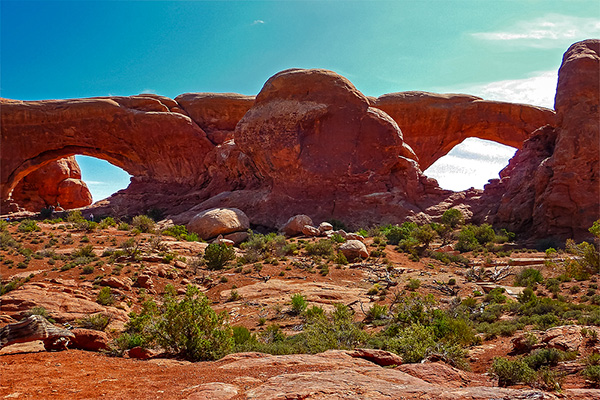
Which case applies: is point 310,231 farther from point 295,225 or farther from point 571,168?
point 571,168

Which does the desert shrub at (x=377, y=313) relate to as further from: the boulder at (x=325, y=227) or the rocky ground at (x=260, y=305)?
the boulder at (x=325, y=227)

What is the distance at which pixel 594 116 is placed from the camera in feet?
59.8

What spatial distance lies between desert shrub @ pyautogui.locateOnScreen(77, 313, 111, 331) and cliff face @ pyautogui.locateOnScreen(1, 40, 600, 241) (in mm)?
13931

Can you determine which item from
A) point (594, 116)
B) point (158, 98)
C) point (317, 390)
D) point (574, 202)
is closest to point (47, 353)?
point (317, 390)

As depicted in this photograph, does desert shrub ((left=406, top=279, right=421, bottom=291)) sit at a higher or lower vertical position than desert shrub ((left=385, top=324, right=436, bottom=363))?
lower

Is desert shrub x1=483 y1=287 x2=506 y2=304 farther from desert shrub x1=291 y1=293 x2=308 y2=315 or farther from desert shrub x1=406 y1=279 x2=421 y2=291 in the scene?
desert shrub x1=291 y1=293 x2=308 y2=315

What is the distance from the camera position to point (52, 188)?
1463 inches

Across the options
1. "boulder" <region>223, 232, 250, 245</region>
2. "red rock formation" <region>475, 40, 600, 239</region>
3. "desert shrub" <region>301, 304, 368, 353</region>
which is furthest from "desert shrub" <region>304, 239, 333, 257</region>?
"red rock formation" <region>475, 40, 600, 239</region>

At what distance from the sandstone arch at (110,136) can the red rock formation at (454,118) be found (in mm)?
14377

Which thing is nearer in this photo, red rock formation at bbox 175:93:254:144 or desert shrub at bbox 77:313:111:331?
desert shrub at bbox 77:313:111:331

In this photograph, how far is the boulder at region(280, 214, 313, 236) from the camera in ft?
66.4

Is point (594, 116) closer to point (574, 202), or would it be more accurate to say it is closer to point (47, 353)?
point (574, 202)

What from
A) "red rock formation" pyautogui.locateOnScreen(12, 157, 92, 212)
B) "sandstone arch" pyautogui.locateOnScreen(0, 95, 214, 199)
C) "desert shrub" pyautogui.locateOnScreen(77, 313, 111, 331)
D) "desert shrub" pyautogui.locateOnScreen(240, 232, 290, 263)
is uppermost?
"sandstone arch" pyautogui.locateOnScreen(0, 95, 214, 199)

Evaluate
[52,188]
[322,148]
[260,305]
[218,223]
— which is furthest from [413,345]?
[52,188]
